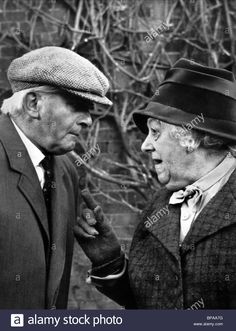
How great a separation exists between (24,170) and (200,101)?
2.74ft

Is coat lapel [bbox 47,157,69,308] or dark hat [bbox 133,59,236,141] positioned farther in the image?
coat lapel [bbox 47,157,69,308]

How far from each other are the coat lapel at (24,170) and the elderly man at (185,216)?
0.20 metres

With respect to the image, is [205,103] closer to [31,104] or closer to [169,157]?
[169,157]

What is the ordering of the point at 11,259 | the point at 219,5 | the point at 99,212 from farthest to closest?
the point at 219,5, the point at 99,212, the point at 11,259

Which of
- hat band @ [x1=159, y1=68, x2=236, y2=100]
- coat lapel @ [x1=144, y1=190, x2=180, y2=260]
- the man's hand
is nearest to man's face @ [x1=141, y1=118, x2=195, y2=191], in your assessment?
coat lapel @ [x1=144, y1=190, x2=180, y2=260]

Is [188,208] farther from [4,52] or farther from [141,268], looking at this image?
[4,52]

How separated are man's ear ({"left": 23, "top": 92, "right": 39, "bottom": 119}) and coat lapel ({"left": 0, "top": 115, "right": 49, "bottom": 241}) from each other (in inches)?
4.4

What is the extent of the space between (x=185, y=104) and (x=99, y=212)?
620mm

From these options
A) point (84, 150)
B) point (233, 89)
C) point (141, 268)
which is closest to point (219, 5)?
point (84, 150)

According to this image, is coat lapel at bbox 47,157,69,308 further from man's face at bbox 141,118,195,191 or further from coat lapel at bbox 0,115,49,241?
man's face at bbox 141,118,195,191

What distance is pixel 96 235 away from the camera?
9.05 feet

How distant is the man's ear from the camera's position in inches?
110

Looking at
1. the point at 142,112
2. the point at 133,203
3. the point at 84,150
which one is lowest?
the point at 133,203

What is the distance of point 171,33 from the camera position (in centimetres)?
511
